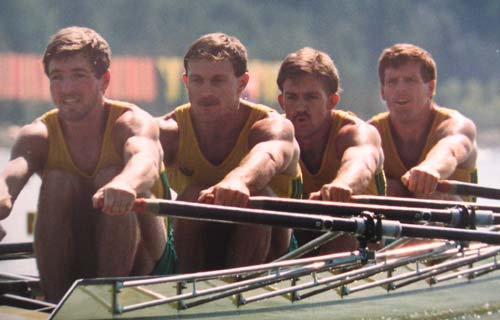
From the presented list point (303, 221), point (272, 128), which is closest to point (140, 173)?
point (303, 221)

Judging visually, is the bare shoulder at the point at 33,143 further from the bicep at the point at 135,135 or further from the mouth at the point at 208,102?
the mouth at the point at 208,102

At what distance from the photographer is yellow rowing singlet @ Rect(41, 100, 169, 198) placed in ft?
13.8

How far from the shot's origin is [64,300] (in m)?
3.75

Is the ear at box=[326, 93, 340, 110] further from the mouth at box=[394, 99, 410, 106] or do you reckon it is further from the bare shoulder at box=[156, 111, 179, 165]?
the bare shoulder at box=[156, 111, 179, 165]

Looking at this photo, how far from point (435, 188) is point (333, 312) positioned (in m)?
0.84

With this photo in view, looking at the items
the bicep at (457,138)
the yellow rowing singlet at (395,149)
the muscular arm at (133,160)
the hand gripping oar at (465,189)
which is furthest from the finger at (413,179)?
the muscular arm at (133,160)

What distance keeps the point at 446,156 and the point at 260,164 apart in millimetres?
1531

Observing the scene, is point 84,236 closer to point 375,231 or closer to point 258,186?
point 258,186

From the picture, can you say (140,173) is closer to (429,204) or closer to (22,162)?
(22,162)

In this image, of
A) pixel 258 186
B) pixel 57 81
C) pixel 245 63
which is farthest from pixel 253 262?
pixel 57 81

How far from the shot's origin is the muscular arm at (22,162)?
13.3ft

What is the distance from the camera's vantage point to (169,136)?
4695 millimetres

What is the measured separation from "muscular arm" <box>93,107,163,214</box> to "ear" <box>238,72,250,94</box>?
0.44m

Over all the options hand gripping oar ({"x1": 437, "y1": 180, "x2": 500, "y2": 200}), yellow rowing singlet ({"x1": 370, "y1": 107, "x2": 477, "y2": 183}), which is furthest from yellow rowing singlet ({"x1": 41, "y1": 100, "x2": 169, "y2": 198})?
yellow rowing singlet ({"x1": 370, "y1": 107, "x2": 477, "y2": 183})
